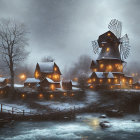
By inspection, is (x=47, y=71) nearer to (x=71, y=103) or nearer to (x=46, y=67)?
(x=46, y=67)

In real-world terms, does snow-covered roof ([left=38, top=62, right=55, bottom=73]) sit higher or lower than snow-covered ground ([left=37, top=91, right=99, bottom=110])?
higher

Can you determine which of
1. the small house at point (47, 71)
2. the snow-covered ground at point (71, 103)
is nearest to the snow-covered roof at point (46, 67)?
the small house at point (47, 71)

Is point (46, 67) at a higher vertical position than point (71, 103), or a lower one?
higher

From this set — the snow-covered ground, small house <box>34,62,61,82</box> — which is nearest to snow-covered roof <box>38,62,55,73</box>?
small house <box>34,62,61,82</box>

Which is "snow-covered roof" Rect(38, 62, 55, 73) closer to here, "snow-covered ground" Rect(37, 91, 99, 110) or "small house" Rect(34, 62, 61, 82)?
"small house" Rect(34, 62, 61, 82)

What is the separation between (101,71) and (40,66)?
25648mm

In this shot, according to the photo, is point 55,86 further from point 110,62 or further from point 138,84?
point 138,84

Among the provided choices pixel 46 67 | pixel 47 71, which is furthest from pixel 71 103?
pixel 46 67

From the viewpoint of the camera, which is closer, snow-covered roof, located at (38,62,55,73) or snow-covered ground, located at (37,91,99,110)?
snow-covered ground, located at (37,91,99,110)

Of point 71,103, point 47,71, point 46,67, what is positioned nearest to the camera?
point 71,103

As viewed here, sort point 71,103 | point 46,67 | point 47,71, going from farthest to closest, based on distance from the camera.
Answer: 1. point 46,67
2. point 47,71
3. point 71,103

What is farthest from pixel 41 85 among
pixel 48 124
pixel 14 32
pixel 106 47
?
pixel 106 47

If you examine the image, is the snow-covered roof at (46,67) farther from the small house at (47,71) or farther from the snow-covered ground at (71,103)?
the snow-covered ground at (71,103)

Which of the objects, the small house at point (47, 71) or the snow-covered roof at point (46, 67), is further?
the snow-covered roof at point (46, 67)
